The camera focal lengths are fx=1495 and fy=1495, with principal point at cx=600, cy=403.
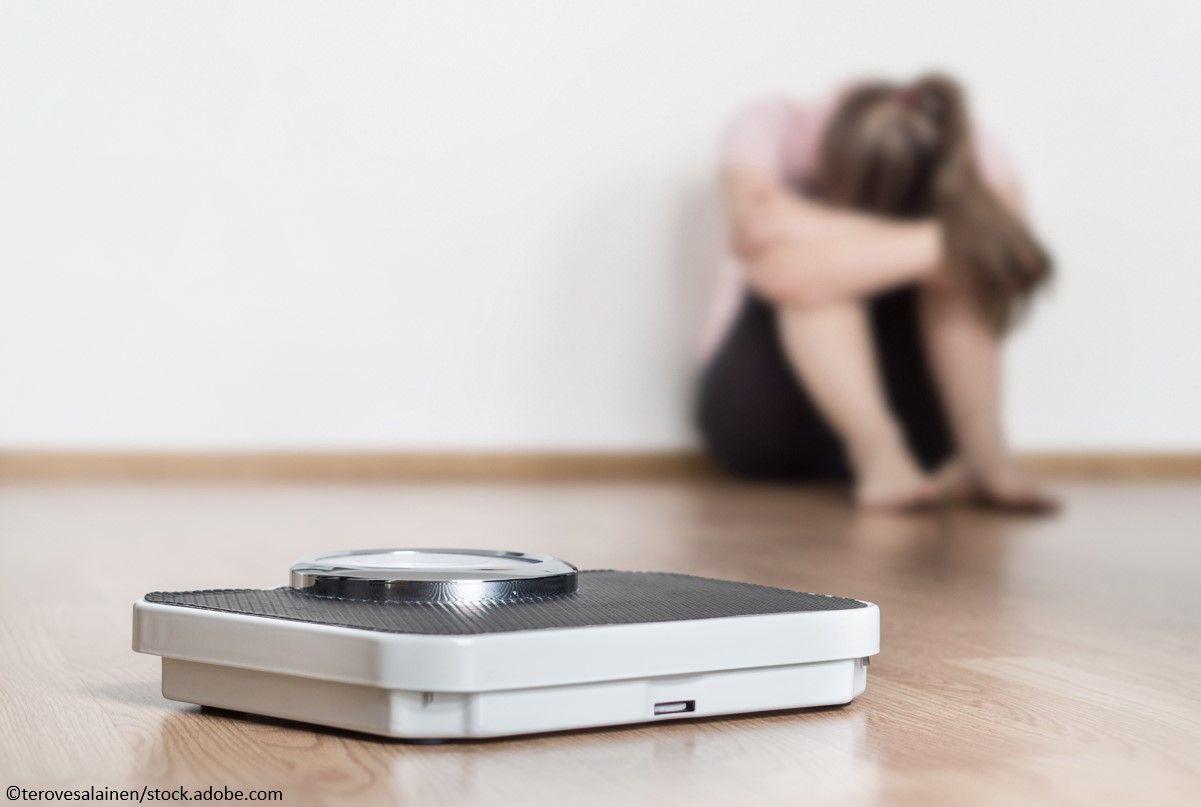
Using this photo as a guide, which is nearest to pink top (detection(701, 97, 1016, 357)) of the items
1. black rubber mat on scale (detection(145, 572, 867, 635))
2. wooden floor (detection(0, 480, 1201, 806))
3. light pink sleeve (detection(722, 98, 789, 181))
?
light pink sleeve (detection(722, 98, 789, 181))

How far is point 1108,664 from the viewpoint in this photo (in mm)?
727

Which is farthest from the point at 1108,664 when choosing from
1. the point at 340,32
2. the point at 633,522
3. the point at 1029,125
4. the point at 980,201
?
the point at 1029,125

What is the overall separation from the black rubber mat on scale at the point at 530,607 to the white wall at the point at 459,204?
1872mm

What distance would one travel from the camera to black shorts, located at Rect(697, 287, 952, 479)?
7.51 ft

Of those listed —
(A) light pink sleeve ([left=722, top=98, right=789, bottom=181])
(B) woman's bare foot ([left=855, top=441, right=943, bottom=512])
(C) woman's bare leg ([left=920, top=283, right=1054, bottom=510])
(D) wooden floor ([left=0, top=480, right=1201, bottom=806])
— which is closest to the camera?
(D) wooden floor ([left=0, top=480, right=1201, bottom=806])

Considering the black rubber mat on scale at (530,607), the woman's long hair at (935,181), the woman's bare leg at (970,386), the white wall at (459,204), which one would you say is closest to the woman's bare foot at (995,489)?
the woman's bare leg at (970,386)

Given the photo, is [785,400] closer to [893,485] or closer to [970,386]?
[970,386]

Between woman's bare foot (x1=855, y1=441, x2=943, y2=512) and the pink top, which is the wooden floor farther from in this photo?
the pink top

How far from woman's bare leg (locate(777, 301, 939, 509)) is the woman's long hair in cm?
16

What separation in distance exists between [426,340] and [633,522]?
0.99 meters

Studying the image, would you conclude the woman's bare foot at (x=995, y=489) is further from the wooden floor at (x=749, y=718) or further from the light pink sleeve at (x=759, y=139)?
the light pink sleeve at (x=759, y=139)

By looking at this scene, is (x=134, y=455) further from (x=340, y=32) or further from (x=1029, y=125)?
(x=1029, y=125)

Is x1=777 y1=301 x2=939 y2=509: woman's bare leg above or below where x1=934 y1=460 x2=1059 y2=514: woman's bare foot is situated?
above

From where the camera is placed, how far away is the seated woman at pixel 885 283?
1.94m
